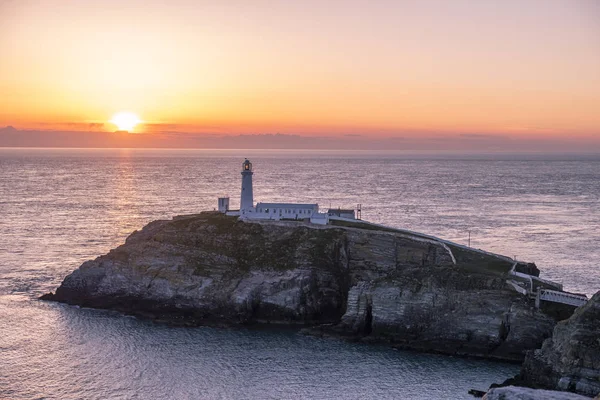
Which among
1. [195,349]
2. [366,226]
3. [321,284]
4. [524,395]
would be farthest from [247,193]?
[524,395]

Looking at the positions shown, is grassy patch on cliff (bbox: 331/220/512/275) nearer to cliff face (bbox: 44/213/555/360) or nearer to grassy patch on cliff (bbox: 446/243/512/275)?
grassy patch on cliff (bbox: 446/243/512/275)

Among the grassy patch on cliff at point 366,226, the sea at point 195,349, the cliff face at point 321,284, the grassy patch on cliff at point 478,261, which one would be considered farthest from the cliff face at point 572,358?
the grassy patch on cliff at point 366,226

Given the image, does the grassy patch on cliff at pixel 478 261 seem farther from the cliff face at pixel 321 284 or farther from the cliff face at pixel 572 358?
the cliff face at pixel 572 358

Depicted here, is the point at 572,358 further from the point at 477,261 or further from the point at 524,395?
A: the point at 477,261

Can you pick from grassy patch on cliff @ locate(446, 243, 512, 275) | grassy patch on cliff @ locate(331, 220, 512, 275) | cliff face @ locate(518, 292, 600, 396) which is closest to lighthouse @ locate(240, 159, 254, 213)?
grassy patch on cliff @ locate(331, 220, 512, 275)

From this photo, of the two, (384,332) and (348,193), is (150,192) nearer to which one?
(348,193)

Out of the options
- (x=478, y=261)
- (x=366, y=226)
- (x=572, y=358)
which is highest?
(x=366, y=226)
